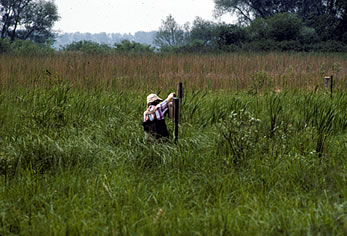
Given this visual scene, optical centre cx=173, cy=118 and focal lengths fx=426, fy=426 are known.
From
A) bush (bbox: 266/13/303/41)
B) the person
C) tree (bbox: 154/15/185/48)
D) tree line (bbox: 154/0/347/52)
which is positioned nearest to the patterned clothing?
the person

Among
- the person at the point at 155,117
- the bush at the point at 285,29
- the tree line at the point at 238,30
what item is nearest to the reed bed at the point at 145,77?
the person at the point at 155,117

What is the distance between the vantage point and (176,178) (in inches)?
158

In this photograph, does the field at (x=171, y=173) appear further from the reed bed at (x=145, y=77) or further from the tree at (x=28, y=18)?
the tree at (x=28, y=18)

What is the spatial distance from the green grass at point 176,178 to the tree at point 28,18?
31586 mm

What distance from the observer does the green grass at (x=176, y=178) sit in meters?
2.95

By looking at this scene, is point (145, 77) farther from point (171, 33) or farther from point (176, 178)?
point (171, 33)

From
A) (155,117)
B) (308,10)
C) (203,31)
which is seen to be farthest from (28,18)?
(155,117)

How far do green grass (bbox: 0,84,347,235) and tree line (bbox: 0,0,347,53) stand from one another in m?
13.0

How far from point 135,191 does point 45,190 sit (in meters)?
0.81

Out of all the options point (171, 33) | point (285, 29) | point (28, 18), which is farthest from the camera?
point (171, 33)

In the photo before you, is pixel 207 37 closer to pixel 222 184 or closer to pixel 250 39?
pixel 250 39

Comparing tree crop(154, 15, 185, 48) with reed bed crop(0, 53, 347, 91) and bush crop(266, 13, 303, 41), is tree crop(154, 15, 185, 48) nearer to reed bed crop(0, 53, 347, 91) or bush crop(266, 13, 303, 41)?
bush crop(266, 13, 303, 41)

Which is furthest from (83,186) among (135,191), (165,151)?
(165,151)

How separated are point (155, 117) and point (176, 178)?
786 mm
